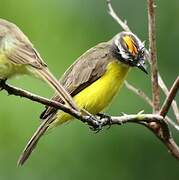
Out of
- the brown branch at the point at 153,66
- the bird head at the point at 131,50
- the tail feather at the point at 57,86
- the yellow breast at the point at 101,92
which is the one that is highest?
the tail feather at the point at 57,86

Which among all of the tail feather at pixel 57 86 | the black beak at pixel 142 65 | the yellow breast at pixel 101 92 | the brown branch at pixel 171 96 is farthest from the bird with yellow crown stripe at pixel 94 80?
the brown branch at pixel 171 96

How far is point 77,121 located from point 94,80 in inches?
62.3

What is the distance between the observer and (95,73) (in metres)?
6.89

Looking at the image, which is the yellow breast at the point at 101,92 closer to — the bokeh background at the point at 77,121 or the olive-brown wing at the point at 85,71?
the olive-brown wing at the point at 85,71

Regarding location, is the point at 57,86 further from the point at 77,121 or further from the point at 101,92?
the point at 77,121

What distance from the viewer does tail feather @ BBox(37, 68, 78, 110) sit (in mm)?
5094

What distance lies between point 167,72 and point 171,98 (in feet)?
11.2

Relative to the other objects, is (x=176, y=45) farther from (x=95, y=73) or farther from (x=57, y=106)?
(x=57, y=106)

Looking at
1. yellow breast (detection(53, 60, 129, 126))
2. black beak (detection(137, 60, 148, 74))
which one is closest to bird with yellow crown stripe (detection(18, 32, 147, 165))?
yellow breast (detection(53, 60, 129, 126))

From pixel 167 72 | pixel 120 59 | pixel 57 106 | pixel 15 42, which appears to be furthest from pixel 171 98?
pixel 167 72

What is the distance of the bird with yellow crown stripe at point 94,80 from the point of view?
6625 mm

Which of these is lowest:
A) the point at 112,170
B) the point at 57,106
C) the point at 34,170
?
the point at 112,170

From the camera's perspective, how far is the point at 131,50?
636 centimetres

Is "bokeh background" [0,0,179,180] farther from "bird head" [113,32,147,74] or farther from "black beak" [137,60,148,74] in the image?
"black beak" [137,60,148,74]
